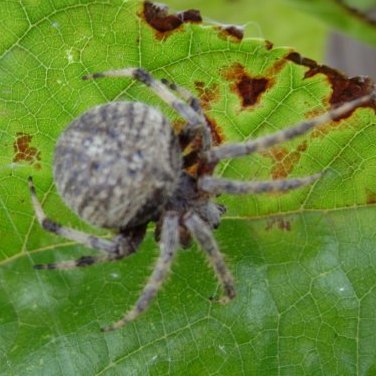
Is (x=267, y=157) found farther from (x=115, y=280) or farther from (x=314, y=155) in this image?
(x=115, y=280)

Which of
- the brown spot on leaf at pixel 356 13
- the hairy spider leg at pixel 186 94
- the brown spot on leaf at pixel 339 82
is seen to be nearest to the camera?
the brown spot on leaf at pixel 339 82

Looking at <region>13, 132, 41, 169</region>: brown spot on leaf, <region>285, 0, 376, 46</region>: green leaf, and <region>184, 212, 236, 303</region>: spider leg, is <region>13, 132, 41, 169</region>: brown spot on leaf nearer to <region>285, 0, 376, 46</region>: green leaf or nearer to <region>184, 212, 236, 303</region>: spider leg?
<region>184, 212, 236, 303</region>: spider leg

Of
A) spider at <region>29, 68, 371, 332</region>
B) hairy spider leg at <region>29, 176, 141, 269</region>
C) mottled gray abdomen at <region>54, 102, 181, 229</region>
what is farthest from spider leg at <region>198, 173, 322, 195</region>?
hairy spider leg at <region>29, 176, 141, 269</region>

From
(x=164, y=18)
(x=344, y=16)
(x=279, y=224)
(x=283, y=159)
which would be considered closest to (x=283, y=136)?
(x=283, y=159)

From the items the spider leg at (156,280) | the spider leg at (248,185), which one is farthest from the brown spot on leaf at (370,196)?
the spider leg at (156,280)

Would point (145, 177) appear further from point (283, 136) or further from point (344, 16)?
point (344, 16)

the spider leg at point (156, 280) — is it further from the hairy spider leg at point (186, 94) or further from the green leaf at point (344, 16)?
the green leaf at point (344, 16)

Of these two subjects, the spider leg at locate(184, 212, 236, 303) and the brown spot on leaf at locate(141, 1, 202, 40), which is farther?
the spider leg at locate(184, 212, 236, 303)
